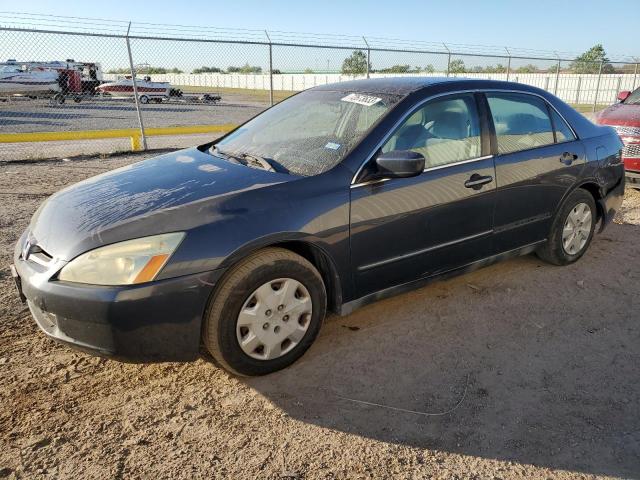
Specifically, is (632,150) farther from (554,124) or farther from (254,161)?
(254,161)

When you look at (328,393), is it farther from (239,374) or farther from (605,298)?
(605,298)

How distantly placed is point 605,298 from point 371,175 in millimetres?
2212

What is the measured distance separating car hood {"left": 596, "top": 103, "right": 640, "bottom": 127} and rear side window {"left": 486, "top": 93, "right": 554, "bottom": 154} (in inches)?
138

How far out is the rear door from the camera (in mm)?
3561

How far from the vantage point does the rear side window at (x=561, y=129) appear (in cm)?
400

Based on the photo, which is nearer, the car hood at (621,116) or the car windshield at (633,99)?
the car hood at (621,116)

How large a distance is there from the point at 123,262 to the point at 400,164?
1535 millimetres

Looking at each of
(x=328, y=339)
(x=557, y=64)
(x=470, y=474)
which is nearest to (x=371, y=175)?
(x=328, y=339)

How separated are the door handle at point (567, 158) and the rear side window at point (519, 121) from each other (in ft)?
0.48

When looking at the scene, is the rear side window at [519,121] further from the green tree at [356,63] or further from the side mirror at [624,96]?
the green tree at [356,63]

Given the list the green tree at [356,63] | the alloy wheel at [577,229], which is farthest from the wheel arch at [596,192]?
the green tree at [356,63]

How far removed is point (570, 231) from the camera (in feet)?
13.8

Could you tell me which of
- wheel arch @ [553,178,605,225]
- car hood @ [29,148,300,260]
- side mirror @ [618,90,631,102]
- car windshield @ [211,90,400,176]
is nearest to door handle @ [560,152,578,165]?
wheel arch @ [553,178,605,225]

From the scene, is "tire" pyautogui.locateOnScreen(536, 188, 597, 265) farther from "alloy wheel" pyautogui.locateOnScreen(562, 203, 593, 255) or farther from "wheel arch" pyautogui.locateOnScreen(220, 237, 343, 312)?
"wheel arch" pyautogui.locateOnScreen(220, 237, 343, 312)
